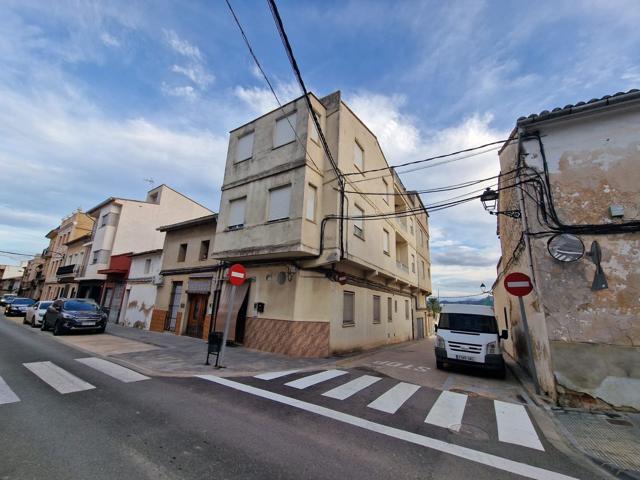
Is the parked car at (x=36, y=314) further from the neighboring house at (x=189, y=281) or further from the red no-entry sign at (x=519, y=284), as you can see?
the red no-entry sign at (x=519, y=284)

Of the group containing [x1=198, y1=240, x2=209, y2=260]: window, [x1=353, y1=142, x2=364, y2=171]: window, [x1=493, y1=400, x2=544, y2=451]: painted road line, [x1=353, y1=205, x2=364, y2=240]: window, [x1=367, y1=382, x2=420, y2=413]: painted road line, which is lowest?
[x1=367, y1=382, x2=420, y2=413]: painted road line

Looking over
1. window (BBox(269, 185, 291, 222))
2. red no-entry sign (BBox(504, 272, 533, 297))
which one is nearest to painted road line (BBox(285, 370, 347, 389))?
red no-entry sign (BBox(504, 272, 533, 297))

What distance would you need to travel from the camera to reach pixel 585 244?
611 cm

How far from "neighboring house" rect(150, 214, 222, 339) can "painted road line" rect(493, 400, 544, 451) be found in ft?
38.2

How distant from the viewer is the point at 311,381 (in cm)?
679

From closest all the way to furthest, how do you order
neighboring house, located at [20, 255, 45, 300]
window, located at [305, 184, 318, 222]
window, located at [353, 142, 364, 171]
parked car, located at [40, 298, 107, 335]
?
window, located at [305, 184, 318, 222], parked car, located at [40, 298, 107, 335], window, located at [353, 142, 364, 171], neighboring house, located at [20, 255, 45, 300]

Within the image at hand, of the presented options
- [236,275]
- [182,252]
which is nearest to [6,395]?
[236,275]

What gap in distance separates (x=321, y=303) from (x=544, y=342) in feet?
22.3

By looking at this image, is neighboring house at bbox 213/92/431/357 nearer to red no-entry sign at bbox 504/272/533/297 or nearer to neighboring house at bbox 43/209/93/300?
red no-entry sign at bbox 504/272/533/297

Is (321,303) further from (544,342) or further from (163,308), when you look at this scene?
(163,308)

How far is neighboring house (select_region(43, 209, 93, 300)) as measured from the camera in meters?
Answer: 30.3

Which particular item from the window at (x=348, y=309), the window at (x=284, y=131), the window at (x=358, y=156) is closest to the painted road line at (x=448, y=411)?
the window at (x=348, y=309)

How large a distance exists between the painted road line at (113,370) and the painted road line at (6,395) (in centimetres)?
162

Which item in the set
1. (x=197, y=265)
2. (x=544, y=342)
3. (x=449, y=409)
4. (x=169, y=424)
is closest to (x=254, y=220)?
(x=197, y=265)
